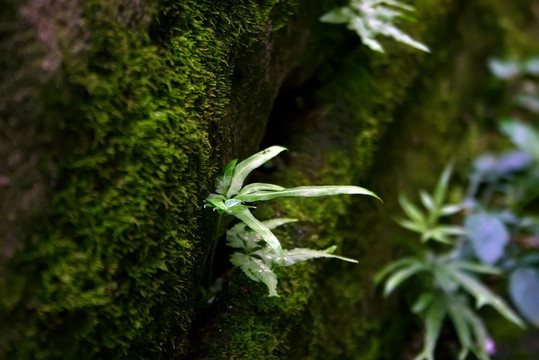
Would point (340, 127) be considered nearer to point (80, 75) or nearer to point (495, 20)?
point (80, 75)

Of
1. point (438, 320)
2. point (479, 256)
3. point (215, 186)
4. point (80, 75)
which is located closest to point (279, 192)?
point (215, 186)

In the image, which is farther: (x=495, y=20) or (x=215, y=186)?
(x=495, y=20)

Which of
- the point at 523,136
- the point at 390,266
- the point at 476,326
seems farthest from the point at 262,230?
the point at 523,136

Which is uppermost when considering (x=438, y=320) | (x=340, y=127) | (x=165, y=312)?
(x=340, y=127)

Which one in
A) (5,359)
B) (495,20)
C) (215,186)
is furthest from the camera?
(495,20)

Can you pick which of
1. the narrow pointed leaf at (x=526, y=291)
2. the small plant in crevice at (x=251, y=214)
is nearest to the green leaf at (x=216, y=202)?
the small plant in crevice at (x=251, y=214)

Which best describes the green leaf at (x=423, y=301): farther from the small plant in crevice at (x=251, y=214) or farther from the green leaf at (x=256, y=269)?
the green leaf at (x=256, y=269)

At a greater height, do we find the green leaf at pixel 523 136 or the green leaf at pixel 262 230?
the green leaf at pixel 262 230
